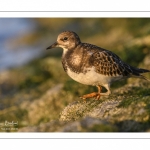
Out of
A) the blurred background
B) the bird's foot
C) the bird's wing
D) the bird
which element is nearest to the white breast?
the bird

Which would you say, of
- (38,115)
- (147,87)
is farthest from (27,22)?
(147,87)

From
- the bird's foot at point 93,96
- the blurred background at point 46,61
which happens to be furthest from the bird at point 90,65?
the blurred background at point 46,61

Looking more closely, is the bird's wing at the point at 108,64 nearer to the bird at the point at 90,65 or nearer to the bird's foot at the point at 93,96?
the bird at the point at 90,65

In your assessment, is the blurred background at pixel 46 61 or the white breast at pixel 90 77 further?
the blurred background at pixel 46 61

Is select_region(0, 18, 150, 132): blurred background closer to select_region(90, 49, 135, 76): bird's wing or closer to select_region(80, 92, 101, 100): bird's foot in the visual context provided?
select_region(80, 92, 101, 100): bird's foot

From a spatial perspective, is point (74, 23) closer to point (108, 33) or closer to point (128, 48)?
point (108, 33)

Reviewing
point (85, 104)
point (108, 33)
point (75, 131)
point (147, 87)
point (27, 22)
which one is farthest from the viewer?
point (27, 22)

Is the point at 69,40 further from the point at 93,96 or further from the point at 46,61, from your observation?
the point at 46,61
